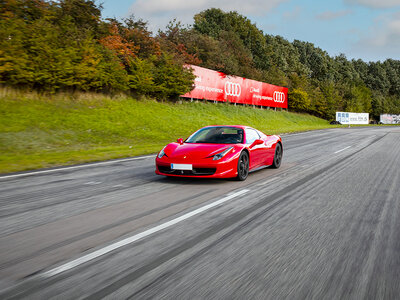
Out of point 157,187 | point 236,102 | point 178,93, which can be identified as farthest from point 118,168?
point 236,102

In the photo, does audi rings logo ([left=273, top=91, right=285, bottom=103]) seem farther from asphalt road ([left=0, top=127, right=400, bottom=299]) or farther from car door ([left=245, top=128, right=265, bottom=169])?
asphalt road ([left=0, top=127, right=400, bottom=299])

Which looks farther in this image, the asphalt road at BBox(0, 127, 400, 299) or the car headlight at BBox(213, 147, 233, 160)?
the car headlight at BBox(213, 147, 233, 160)

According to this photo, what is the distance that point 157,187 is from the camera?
708 cm

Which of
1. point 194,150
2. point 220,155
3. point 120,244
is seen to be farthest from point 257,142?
point 120,244

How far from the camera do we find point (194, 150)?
25.2 feet

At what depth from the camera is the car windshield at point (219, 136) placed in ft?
27.8

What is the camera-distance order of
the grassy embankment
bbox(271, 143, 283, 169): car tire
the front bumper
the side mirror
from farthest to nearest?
the grassy embankment
bbox(271, 143, 283, 169): car tire
the side mirror
the front bumper

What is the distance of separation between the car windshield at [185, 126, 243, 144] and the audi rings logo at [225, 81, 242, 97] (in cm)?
3222

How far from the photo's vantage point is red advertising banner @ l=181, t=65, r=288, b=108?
36094 mm

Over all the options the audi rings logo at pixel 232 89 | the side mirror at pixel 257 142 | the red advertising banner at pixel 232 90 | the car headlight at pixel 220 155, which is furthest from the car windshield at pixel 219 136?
the audi rings logo at pixel 232 89

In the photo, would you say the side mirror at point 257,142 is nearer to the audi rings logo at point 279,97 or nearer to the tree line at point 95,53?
the tree line at point 95,53

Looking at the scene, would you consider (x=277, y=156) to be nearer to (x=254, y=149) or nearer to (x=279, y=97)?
(x=254, y=149)

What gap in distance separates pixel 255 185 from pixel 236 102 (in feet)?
118

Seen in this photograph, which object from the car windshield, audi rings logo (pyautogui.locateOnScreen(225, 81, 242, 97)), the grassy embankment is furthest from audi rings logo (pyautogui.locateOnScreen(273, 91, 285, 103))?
the car windshield
